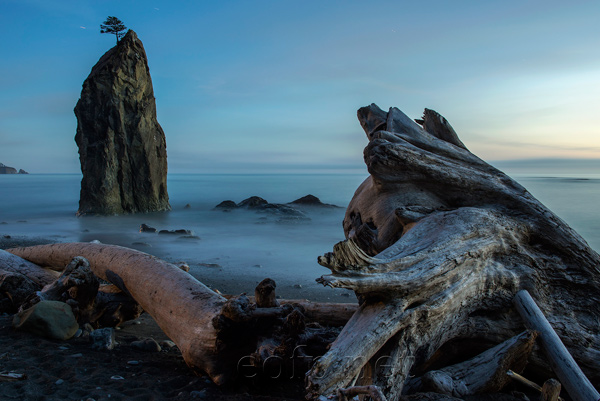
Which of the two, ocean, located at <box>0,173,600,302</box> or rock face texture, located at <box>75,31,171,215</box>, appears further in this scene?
rock face texture, located at <box>75,31,171,215</box>

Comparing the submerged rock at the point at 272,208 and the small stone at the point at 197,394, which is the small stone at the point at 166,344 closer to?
the small stone at the point at 197,394

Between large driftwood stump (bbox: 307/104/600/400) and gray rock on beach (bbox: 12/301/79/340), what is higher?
large driftwood stump (bbox: 307/104/600/400)

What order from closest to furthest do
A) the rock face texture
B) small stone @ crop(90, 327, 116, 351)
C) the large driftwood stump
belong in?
the large driftwood stump < small stone @ crop(90, 327, 116, 351) < the rock face texture

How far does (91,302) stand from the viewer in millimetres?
4090

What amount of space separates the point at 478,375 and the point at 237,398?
1.59 meters

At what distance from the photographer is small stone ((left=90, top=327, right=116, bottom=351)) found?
347 centimetres

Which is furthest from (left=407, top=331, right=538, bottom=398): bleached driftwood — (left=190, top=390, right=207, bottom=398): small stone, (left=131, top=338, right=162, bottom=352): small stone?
(left=131, top=338, right=162, bottom=352): small stone

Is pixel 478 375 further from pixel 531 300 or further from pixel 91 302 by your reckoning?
pixel 91 302

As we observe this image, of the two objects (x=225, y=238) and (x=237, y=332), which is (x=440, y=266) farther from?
(x=225, y=238)

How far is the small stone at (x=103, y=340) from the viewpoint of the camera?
11.4 ft

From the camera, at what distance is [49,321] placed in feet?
11.8

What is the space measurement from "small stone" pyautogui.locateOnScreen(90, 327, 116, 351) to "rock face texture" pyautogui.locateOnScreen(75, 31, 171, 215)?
12979mm

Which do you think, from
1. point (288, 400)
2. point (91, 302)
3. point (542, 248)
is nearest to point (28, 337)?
point (91, 302)

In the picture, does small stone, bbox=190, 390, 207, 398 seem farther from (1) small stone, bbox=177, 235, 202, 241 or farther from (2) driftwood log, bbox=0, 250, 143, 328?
(1) small stone, bbox=177, 235, 202, 241
